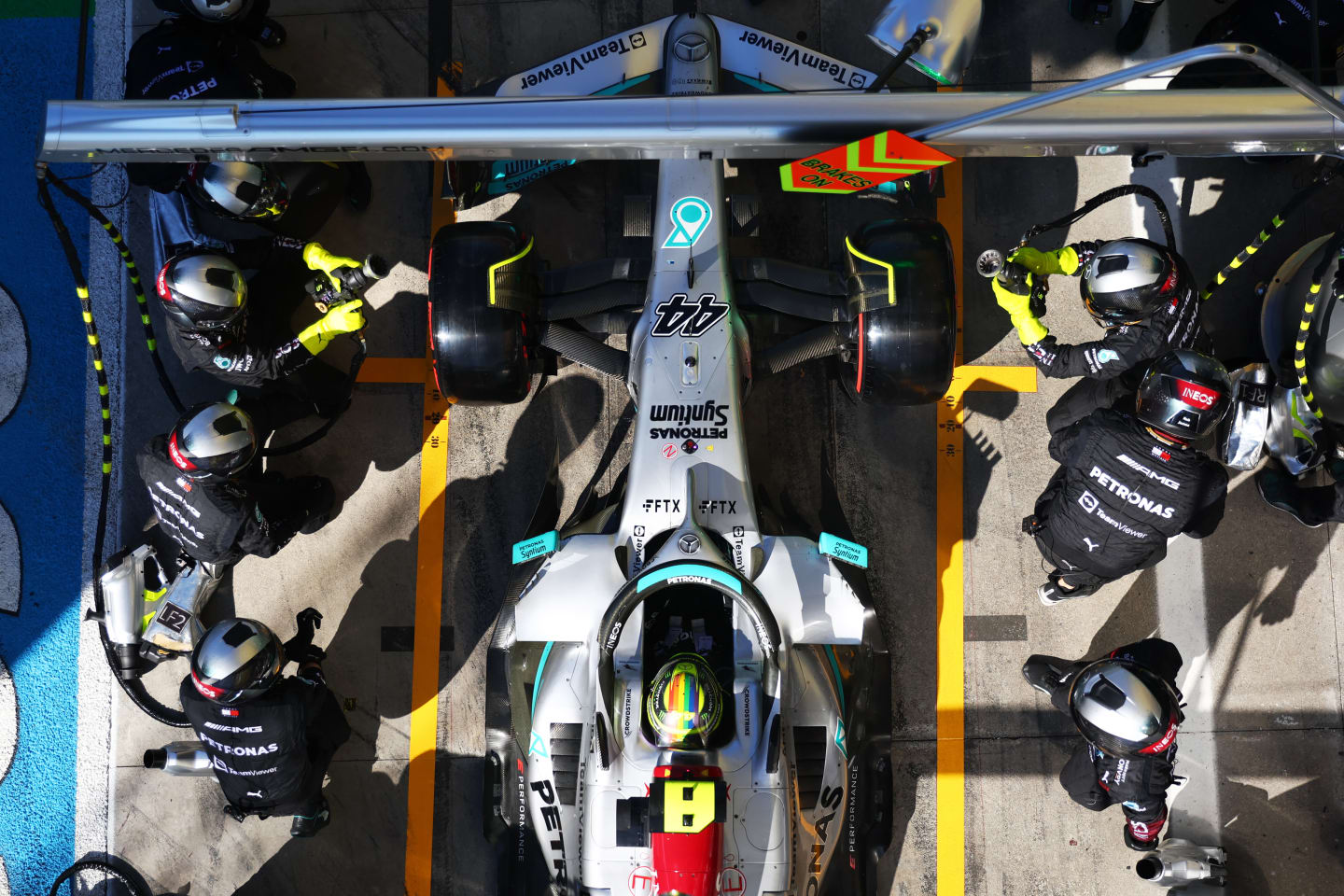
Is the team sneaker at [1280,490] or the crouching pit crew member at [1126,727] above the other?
the team sneaker at [1280,490]

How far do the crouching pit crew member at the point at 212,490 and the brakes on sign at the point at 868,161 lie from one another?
3627 mm

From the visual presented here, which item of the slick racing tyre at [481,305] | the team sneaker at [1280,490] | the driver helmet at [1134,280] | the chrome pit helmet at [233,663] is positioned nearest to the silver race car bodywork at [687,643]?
the slick racing tyre at [481,305]

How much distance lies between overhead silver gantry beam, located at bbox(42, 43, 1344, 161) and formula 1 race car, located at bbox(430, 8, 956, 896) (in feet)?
5.27

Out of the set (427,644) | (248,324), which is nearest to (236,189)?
(248,324)

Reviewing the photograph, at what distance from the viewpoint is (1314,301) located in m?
5.38

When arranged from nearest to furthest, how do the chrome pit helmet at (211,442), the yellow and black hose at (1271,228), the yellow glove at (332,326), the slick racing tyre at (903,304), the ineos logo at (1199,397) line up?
1. the ineos logo at (1199,397)
2. the slick racing tyre at (903,304)
3. the chrome pit helmet at (211,442)
4. the yellow glove at (332,326)
5. the yellow and black hose at (1271,228)

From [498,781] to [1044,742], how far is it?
137 inches

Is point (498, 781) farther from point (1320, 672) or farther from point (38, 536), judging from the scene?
point (1320, 672)

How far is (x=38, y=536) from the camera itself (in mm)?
6266

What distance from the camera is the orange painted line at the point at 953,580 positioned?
6.01 metres

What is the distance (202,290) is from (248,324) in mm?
623

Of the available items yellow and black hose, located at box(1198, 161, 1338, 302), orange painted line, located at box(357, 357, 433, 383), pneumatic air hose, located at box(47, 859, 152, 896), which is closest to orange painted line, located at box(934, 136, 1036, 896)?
yellow and black hose, located at box(1198, 161, 1338, 302)

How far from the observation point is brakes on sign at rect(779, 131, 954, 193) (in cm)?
330

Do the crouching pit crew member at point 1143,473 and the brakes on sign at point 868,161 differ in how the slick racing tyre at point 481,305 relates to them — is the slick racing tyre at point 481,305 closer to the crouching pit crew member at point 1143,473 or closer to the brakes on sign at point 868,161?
the brakes on sign at point 868,161
